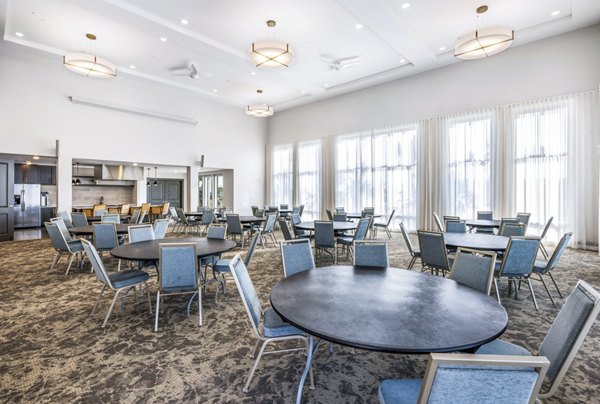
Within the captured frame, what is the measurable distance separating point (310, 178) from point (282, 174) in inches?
70.1

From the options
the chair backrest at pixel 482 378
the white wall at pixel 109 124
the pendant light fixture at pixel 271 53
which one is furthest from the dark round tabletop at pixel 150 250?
the white wall at pixel 109 124

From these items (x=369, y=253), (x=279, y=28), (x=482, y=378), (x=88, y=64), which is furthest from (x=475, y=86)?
(x=88, y=64)

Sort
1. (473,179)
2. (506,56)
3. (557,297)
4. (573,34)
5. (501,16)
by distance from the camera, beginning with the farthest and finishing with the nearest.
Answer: (473,179) → (506,56) → (573,34) → (501,16) → (557,297)

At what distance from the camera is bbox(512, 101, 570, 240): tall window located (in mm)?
7824

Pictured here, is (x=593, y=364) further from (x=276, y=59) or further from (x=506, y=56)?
(x=506, y=56)

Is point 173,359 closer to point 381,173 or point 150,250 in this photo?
point 150,250

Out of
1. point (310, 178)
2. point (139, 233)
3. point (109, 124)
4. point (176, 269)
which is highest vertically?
point (109, 124)

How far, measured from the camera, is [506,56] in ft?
28.1

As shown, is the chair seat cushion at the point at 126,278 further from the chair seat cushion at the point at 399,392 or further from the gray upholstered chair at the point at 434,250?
the gray upholstered chair at the point at 434,250

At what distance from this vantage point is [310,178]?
1395 centimetres

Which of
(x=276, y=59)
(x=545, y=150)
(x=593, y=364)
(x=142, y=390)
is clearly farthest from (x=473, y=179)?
(x=142, y=390)

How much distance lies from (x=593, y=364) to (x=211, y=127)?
1359 centimetres

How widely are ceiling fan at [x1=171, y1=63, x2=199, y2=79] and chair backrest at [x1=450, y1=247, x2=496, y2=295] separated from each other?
999cm

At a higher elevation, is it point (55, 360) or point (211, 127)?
point (211, 127)
